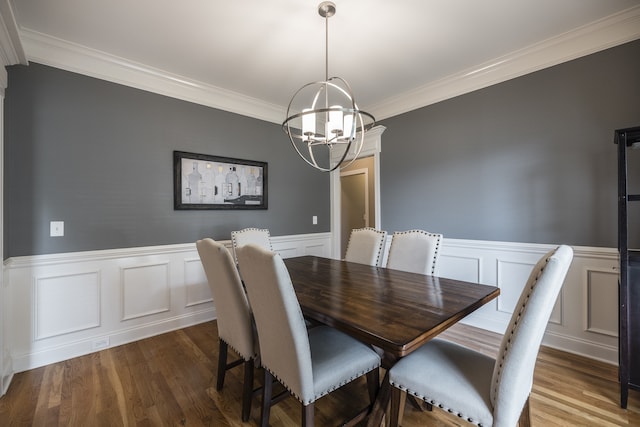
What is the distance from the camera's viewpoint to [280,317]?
3.79 feet

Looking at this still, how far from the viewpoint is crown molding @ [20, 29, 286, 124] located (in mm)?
2166

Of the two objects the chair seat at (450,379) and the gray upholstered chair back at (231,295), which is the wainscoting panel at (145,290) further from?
the chair seat at (450,379)

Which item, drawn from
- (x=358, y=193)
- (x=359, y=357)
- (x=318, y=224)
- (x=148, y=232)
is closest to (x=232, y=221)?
(x=148, y=232)

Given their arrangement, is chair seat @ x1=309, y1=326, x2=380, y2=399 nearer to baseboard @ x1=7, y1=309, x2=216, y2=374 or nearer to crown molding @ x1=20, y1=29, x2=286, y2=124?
baseboard @ x1=7, y1=309, x2=216, y2=374

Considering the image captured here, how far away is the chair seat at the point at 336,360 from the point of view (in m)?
1.24

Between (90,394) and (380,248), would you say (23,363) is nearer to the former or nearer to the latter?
(90,394)

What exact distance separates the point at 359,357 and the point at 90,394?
1.79 m

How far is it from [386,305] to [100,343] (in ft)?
8.25

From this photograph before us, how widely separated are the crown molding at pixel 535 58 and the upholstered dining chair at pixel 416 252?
1652 mm

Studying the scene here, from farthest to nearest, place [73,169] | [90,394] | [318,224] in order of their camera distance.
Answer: [318,224]
[73,169]
[90,394]

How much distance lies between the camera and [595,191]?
2150mm

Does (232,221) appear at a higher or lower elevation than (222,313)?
higher

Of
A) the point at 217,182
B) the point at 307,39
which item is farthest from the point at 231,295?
the point at 307,39

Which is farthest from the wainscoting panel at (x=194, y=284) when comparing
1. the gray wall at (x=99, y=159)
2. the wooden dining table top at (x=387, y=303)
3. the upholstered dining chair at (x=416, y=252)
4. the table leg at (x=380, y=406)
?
the table leg at (x=380, y=406)
